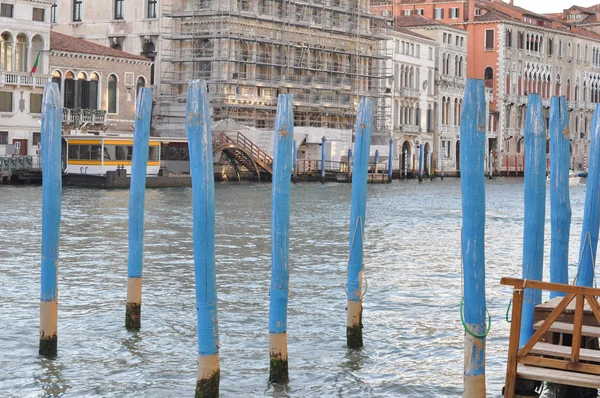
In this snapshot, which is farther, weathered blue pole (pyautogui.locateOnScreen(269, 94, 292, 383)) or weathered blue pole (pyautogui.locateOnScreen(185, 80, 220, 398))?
weathered blue pole (pyautogui.locateOnScreen(269, 94, 292, 383))

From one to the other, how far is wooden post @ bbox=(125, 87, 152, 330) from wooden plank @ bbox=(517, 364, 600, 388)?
439 cm

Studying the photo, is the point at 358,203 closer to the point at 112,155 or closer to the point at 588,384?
the point at 588,384

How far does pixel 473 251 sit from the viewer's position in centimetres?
808

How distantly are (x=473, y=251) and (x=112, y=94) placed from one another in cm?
3644

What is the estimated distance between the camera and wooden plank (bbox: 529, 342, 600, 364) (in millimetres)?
8125

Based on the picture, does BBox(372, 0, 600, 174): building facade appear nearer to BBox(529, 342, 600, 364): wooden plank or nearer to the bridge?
the bridge

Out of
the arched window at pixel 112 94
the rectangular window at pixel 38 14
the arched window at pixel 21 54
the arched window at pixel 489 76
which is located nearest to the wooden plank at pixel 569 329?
the arched window at pixel 21 54

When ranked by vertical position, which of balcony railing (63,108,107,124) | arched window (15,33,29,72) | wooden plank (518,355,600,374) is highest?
arched window (15,33,29,72)

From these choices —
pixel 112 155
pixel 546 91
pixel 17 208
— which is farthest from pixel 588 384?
pixel 546 91

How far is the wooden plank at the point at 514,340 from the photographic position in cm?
805

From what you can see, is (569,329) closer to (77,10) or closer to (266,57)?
(266,57)

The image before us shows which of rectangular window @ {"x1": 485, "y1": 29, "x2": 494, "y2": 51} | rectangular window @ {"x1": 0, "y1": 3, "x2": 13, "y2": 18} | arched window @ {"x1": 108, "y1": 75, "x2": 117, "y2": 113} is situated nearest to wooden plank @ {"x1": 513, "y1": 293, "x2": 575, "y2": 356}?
rectangular window @ {"x1": 0, "y1": 3, "x2": 13, "y2": 18}

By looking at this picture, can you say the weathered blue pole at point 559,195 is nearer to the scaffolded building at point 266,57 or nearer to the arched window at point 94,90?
the arched window at point 94,90

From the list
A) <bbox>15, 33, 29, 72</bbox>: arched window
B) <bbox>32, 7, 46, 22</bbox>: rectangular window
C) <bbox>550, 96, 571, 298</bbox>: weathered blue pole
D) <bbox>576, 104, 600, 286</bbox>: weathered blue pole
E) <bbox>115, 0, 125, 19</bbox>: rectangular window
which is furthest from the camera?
<bbox>115, 0, 125, 19</bbox>: rectangular window
